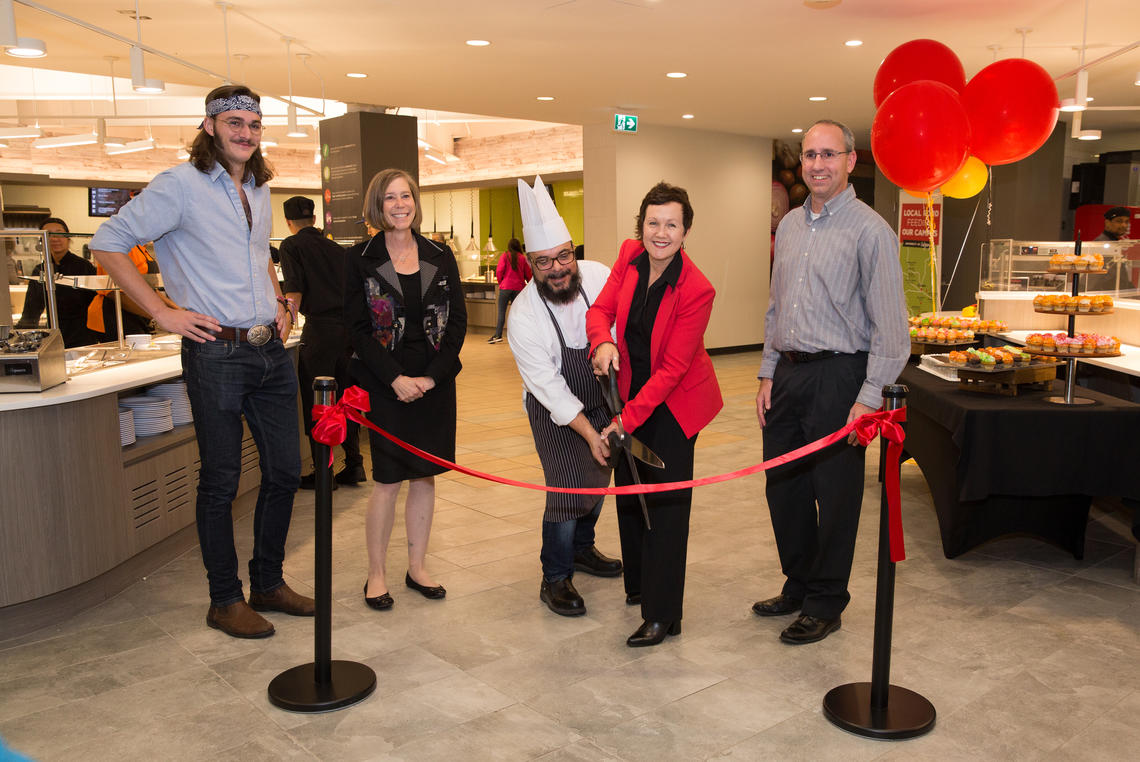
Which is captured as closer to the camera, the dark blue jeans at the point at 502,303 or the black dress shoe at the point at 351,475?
the black dress shoe at the point at 351,475

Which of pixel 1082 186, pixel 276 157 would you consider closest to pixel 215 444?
pixel 1082 186

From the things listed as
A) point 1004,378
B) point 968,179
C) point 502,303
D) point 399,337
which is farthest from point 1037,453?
point 502,303

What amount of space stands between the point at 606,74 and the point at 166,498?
5800mm

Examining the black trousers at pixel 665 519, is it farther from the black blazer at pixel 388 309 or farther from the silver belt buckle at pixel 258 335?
the silver belt buckle at pixel 258 335

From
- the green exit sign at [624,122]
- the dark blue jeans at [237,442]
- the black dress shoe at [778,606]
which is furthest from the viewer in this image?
the green exit sign at [624,122]

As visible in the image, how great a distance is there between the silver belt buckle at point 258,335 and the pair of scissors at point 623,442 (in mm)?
1186

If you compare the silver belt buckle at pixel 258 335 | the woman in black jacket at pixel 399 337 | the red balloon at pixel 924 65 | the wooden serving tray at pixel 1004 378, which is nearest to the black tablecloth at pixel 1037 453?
the wooden serving tray at pixel 1004 378

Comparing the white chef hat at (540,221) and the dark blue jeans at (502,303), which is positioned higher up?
the white chef hat at (540,221)

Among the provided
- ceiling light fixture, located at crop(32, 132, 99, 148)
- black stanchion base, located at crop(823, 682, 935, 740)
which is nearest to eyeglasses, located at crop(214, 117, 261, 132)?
black stanchion base, located at crop(823, 682, 935, 740)

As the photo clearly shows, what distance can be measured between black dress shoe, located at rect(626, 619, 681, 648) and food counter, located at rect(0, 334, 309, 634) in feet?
6.75

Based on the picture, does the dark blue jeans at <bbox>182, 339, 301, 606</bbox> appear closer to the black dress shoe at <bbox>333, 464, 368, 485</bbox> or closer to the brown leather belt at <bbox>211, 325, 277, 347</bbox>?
the brown leather belt at <bbox>211, 325, 277, 347</bbox>

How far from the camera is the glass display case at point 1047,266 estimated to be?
5812 mm

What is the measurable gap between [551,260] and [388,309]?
2.24 feet

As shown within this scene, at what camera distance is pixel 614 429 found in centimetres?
295
